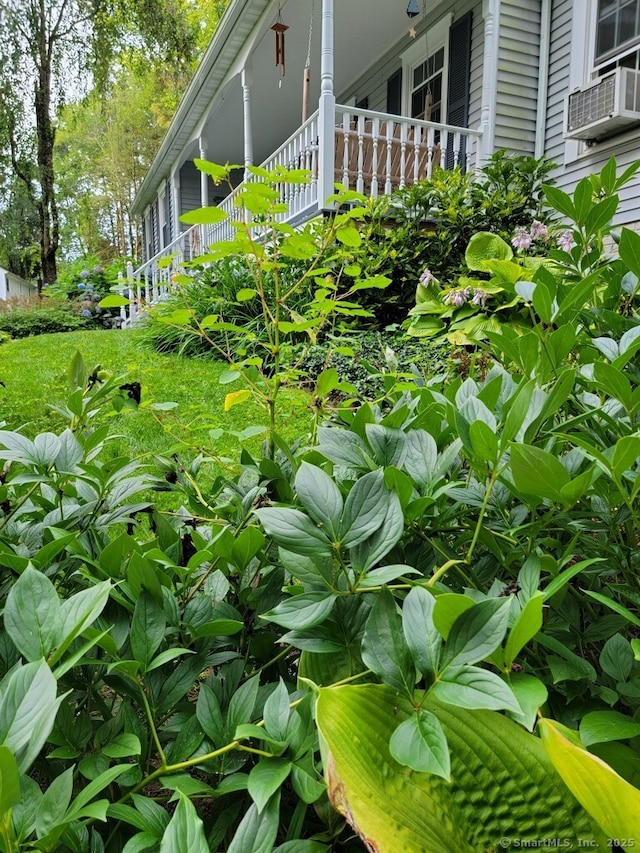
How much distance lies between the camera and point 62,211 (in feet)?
108

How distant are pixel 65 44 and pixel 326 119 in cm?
1501

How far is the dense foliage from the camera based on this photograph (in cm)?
39

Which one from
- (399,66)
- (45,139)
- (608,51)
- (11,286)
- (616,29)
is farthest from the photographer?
(11,286)

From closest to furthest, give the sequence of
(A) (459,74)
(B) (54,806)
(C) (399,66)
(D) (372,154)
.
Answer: (B) (54,806) < (D) (372,154) < (A) (459,74) < (C) (399,66)

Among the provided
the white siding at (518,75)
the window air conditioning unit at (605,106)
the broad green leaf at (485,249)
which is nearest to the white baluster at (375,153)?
Result: the white siding at (518,75)

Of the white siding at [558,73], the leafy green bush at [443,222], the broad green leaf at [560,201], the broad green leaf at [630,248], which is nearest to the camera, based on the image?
the broad green leaf at [630,248]

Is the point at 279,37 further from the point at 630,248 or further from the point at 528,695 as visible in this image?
the point at 528,695

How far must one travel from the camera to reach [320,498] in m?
0.53

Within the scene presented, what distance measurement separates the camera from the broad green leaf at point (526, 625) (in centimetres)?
38

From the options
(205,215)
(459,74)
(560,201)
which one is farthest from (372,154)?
(560,201)

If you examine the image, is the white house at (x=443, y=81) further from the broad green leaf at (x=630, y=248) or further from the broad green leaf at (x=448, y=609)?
the broad green leaf at (x=448, y=609)

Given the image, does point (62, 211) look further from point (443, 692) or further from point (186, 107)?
point (443, 692)

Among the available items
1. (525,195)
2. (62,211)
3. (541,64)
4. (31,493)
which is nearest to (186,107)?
(541,64)

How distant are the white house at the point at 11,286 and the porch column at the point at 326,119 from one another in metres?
19.8
